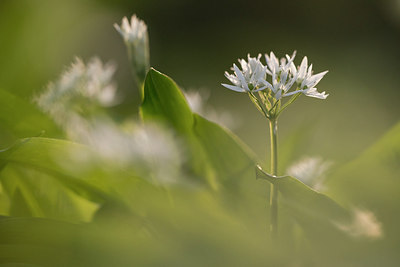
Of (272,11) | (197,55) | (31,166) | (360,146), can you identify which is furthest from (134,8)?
(31,166)

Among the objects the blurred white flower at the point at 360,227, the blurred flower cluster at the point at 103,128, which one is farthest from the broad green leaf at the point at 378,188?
the blurred flower cluster at the point at 103,128

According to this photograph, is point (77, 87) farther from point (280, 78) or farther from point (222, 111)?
point (222, 111)

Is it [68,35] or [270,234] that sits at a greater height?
[68,35]

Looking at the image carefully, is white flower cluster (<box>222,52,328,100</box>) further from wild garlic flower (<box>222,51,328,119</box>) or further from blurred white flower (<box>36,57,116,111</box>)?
blurred white flower (<box>36,57,116,111</box>)

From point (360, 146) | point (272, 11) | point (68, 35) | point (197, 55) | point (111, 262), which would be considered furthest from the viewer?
point (272, 11)

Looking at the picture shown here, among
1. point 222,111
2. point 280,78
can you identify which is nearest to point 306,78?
point 280,78

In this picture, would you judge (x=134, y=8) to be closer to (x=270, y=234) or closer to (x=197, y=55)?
(x=197, y=55)
